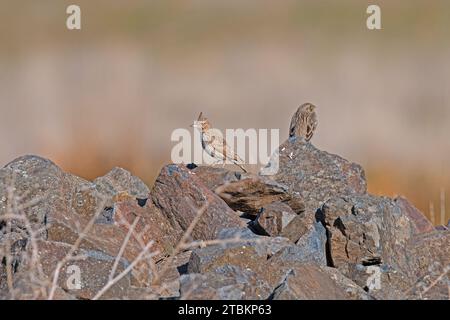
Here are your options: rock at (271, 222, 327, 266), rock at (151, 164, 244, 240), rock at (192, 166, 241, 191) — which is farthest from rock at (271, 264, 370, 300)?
rock at (192, 166, 241, 191)

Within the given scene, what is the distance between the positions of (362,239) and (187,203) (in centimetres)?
136

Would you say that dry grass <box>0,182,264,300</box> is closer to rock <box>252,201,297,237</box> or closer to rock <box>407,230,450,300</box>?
rock <box>252,201,297,237</box>

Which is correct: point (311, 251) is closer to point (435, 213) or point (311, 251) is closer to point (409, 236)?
point (409, 236)

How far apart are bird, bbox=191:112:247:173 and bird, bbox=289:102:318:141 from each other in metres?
1.79

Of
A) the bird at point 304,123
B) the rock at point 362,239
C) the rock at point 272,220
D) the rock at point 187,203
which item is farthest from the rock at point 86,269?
the bird at point 304,123

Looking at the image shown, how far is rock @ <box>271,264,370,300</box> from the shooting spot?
24.5 ft

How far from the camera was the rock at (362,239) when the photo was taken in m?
8.66

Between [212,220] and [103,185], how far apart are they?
75.6 inches

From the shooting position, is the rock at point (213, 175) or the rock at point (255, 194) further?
the rock at point (213, 175)

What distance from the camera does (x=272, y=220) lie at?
923 cm

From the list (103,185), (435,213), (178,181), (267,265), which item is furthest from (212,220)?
(435,213)

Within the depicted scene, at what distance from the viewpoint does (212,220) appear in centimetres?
930

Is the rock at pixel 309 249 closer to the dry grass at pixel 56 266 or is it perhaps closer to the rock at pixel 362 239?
the rock at pixel 362 239

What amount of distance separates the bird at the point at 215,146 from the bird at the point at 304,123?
5.86 feet
